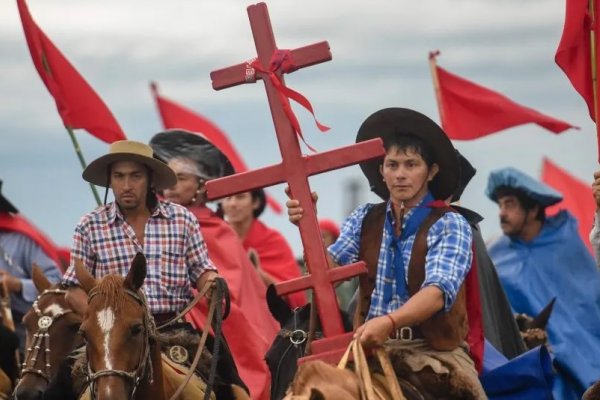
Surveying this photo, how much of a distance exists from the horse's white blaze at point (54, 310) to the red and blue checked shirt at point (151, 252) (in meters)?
0.46

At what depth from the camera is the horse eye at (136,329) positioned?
8945 millimetres

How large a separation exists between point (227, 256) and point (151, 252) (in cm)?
424

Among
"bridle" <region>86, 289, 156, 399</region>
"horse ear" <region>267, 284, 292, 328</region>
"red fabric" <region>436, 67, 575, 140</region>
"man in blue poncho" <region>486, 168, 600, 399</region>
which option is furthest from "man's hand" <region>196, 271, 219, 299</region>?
"red fabric" <region>436, 67, 575, 140</region>

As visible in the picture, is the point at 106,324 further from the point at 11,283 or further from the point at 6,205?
the point at 6,205

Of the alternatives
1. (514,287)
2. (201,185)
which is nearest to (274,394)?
(201,185)

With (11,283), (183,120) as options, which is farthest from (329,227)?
(11,283)

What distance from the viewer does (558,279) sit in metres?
15.9

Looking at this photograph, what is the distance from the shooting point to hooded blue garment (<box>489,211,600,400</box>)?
599 inches

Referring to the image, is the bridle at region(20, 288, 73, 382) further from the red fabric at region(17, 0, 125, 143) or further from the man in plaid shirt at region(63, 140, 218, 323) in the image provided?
the red fabric at region(17, 0, 125, 143)

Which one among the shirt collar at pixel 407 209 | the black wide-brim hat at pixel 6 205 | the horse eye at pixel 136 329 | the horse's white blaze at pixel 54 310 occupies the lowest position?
the horse eye at pixel 136 329

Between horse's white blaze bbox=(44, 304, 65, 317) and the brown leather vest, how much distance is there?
2.13 m

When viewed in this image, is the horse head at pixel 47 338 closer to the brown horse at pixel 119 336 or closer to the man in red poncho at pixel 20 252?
the brown horse at pixel 119 336

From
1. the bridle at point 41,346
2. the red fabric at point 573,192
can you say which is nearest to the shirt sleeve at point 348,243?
the bridle at point 41,346

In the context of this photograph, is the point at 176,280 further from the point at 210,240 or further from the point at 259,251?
the point at 259,251
